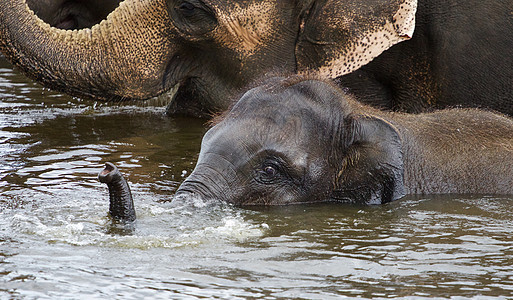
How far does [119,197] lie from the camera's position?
505 cm

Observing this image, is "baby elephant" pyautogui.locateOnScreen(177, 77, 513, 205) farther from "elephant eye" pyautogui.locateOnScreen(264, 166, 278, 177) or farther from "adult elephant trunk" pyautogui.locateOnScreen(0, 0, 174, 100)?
"adult elephant trunk" pyautogui.locateOnScreen(0, 0, 174, 100)

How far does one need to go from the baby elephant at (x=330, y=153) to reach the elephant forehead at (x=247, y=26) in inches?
27.3

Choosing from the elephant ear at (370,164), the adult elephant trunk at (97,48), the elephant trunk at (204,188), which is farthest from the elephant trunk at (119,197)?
the adult elephant trunk at (97,48)

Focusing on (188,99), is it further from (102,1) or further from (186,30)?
(102,1)

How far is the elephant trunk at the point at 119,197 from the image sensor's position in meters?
4.93

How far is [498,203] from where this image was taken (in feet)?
19.3

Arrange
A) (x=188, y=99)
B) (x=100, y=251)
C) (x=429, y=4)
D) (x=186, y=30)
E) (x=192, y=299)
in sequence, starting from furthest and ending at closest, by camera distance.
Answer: (x=188, y=99)
(x=429, y=4)
(x=186, y=30)
(x=100, y=251)
(x=192, y=299)

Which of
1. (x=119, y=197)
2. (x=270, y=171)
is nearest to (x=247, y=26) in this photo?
(x=270, y=171)

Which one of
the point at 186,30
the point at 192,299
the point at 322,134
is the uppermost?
the point at 186,30

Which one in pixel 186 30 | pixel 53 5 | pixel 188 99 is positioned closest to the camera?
pixel 186 30

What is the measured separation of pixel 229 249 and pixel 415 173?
175 centimetres

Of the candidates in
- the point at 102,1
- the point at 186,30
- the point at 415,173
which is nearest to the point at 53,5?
the point at 102,1

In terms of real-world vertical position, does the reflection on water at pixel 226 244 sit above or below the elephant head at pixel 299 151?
below

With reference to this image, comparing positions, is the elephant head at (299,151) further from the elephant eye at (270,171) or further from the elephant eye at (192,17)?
the elephant eye at (192,17)
